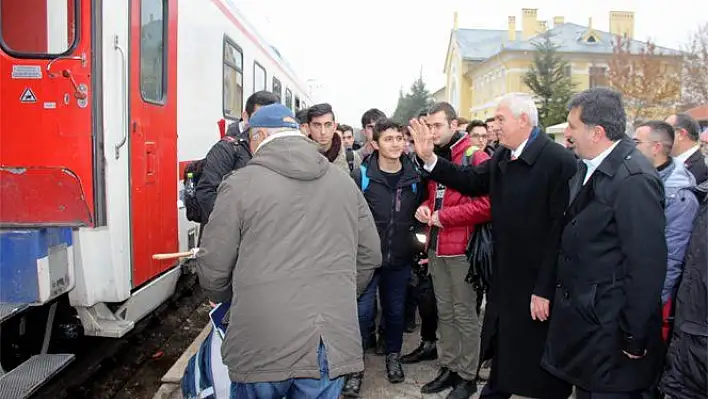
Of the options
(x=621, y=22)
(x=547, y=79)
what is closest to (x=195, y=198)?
(x=547, y=79)

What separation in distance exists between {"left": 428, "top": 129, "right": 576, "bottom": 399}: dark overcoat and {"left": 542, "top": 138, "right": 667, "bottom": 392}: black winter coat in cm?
34

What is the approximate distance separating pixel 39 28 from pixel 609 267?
11.8ft

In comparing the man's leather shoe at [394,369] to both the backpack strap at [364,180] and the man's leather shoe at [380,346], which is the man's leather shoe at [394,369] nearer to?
the man's leather shoe at [380,346]

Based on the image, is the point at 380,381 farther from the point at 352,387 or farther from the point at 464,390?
the point at 464,390

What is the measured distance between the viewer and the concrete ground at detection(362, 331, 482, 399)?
409 cm

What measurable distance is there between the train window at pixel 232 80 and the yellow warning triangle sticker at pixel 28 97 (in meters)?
3.15

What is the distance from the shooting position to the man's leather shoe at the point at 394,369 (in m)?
4.28

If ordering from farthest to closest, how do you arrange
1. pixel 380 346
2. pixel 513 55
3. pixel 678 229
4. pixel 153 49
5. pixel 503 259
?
pixel 513 55, pixel 380 346, pixel 153 49, pixel 503 259, pixel 678 229

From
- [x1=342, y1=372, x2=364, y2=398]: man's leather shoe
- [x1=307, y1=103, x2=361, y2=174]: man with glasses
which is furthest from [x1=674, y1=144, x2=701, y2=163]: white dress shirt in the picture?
[x1=342, y1=372, x2=364, y2=398]: man's leather shoe

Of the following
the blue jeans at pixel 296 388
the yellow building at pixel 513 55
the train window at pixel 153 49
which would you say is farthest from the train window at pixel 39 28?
the yellow building at pixel 513 55

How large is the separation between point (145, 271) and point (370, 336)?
6.24ft

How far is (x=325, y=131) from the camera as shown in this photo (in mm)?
4590

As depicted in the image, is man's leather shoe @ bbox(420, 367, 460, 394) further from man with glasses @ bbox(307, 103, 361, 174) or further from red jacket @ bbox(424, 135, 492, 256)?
man with glasses @ bbox(307, 103, 361, 174)

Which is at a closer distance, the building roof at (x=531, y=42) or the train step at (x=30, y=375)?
the train step at (x=30, y=375)
